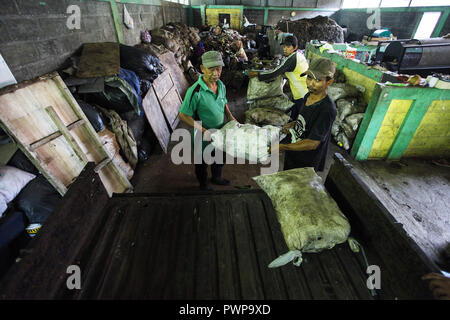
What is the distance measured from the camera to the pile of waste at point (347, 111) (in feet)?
12.1

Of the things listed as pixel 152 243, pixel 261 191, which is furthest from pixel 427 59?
pixel 152 243

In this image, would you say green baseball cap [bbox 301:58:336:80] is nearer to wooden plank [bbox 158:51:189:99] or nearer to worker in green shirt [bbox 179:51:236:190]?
worker in green shirt [bbox 179:51:236:190]

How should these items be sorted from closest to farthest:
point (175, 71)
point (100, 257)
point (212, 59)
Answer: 1. point (100, 257)
2. point (212, 59)
3. point (175, 71)

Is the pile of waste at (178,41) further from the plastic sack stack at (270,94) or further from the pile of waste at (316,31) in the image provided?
the pile of waste at (316,31)

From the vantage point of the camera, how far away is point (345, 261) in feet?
4.21

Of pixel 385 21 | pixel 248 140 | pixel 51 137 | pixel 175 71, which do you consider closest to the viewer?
pixel 248 140

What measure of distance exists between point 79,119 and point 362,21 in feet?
52.1

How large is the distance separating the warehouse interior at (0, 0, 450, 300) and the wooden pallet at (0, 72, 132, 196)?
0.6 inches

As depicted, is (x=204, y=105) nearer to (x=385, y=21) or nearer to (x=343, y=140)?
(x=343, y=140)

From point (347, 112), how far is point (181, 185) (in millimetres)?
3244

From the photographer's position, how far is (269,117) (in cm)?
404

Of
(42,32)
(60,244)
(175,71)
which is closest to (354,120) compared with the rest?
(60,244)

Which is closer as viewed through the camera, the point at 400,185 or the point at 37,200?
the point at 37,200

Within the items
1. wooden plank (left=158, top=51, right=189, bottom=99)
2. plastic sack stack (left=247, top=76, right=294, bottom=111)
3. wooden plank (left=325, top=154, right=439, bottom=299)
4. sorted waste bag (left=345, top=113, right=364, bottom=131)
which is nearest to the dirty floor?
sorted waste bag (left=345, top=113, right=364, bottom=131)
